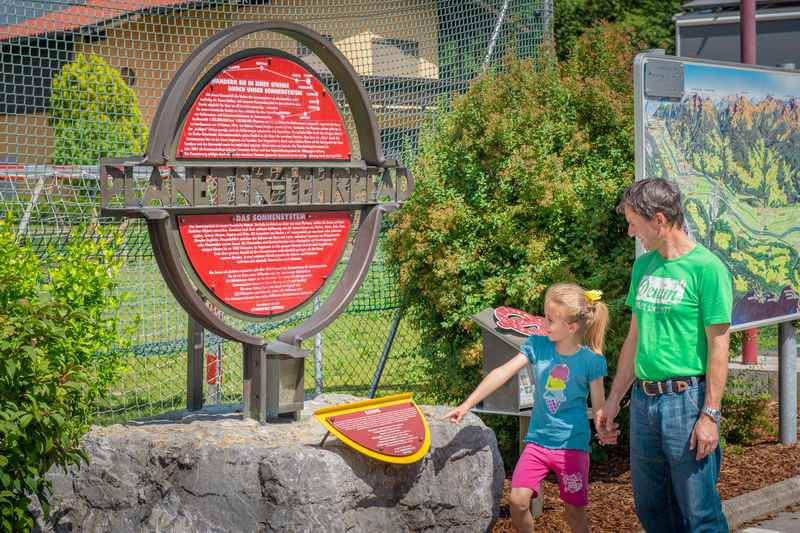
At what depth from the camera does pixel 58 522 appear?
4.98 metres

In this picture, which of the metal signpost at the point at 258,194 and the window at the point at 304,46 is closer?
the metal signpost at the point at 258,194

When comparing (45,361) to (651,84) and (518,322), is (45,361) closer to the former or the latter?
(518,322)

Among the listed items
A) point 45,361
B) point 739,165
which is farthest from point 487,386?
point 739,165

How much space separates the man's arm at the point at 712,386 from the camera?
4.16m

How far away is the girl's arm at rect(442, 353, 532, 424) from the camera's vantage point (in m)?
4.62

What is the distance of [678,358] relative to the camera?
169 inches

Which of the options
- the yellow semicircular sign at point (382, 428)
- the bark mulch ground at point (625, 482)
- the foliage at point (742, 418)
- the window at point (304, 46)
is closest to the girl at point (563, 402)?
the yellow semicircular sign at point (382, 428)

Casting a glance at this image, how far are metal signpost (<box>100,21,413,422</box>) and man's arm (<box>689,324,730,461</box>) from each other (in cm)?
201

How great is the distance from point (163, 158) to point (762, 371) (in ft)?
20.7

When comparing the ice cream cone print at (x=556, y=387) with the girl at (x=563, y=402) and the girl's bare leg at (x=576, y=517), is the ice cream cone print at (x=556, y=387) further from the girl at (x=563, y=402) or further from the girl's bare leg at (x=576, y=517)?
the girl's bare leg at (x=576, y=517)

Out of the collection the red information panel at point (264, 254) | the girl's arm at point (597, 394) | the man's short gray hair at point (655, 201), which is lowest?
the girl's arm at point (597, 394)

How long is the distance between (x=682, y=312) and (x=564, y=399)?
2.43 ft

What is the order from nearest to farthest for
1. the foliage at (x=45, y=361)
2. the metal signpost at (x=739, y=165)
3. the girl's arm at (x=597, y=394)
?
the foliage at (x=45, y=361) < the girl's arm at (x=597, y=394) < the metal signpost at (x=739, y=165)

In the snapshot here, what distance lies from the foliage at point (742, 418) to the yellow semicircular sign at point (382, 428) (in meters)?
3.60
